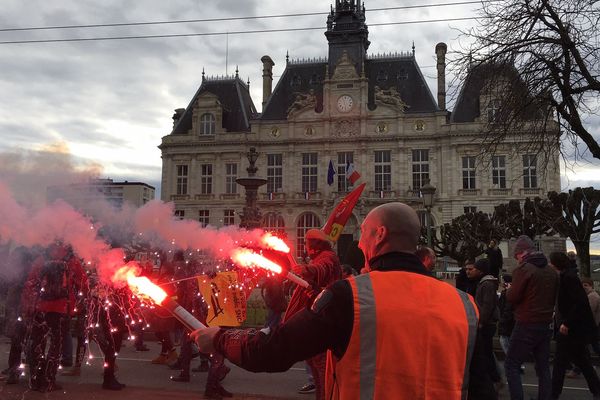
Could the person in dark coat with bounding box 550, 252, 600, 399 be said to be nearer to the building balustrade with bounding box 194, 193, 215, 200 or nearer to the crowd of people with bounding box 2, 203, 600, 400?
the crowd of people with bounding box 2, 203, 600, 400

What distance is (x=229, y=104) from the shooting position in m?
44.7

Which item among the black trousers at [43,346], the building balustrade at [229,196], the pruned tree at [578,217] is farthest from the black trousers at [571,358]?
the building balustrade at [229,196]

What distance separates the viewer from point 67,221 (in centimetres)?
566

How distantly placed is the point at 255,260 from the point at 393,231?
353 centimetres

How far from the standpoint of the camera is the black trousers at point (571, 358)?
617cm

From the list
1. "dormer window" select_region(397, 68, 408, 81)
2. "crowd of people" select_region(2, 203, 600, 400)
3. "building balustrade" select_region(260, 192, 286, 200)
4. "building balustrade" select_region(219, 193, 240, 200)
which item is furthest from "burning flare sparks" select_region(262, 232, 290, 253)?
"dormer window" select_region(397, 68, 408, 81)

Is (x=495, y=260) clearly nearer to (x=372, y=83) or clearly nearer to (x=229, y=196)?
(x=229, y=196)

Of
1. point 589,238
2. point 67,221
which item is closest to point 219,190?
point 589,238

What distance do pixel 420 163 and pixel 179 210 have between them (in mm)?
19516

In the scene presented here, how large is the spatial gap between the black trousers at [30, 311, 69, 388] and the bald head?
5855 mm

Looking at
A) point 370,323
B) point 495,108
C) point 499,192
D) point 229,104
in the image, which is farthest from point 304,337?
point 229,104

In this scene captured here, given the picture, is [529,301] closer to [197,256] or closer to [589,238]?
[197,256]

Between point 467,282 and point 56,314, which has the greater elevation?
point 467,282

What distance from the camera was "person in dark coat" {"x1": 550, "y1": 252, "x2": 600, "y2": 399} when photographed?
20.3 feet
